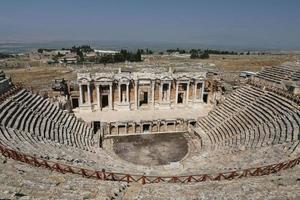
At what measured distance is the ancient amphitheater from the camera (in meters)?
14.4

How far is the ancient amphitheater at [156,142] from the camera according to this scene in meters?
14.4

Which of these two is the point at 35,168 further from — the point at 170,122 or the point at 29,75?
the point at 29,75

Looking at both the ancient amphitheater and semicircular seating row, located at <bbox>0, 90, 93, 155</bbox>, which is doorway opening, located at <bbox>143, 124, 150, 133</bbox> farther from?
semicircular seating row, located at <bbox>0, 90, 93, 155</bbox>

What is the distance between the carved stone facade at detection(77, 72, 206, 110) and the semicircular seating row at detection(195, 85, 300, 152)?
688 centimetres

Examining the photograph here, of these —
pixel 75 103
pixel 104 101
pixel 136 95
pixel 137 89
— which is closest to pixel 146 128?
pixel 136 95

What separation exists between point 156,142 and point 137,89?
10.4m

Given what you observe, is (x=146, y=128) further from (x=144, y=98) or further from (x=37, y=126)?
(x=37, y=126)

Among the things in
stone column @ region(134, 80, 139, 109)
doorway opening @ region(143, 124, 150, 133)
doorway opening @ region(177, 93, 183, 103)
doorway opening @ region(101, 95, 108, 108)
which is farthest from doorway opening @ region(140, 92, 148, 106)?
doorway opening @ region(143, 124, 150, 133)

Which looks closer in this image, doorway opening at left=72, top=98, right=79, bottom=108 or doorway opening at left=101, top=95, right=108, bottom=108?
doorway opening at left=72, top=98, right=79, bottom=108

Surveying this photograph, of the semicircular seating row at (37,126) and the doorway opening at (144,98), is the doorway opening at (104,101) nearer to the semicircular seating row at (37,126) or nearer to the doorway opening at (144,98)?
the doorway opening at (144,98)

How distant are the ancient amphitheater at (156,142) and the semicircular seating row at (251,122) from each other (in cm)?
13

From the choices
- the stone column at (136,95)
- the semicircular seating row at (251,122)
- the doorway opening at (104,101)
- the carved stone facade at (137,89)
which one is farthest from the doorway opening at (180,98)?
the doorway opening at (104,101)

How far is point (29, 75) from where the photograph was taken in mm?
64625

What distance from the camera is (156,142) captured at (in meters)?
32.7
